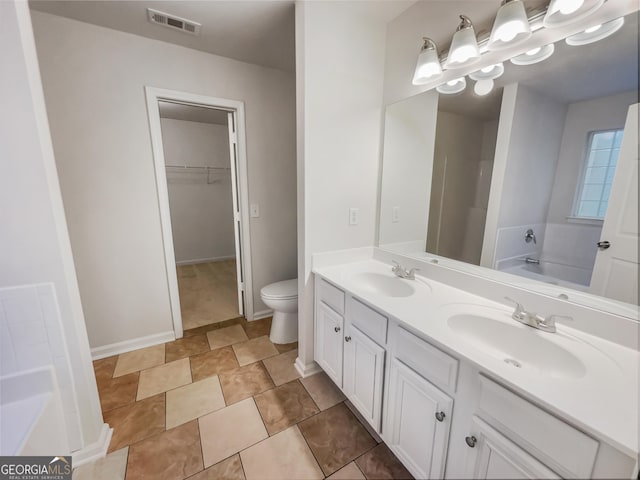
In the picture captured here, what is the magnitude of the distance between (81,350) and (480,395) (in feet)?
5.59

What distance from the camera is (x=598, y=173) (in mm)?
981

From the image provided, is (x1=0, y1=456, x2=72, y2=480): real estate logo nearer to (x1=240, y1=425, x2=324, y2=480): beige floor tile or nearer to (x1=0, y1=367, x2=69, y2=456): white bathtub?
(x1=0, y1=367, x2=69, y2=456): white bathtub

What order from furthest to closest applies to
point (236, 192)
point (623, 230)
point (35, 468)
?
point (236, 192) < point (35, 468) < point (623, 230)

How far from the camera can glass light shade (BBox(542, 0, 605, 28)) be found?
93 centimetres

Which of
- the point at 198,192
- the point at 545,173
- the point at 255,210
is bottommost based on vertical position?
the point at 255,210

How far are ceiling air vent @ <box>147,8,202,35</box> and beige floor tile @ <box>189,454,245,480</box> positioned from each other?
2.60m

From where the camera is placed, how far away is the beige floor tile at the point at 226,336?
226 cm

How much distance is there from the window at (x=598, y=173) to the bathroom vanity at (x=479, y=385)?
445mm

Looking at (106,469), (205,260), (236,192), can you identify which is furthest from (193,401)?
(205,260)

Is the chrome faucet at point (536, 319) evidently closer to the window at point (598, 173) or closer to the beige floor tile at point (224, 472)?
the window at point (598, 173)

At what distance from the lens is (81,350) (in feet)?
4.04

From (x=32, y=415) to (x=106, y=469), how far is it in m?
0.46

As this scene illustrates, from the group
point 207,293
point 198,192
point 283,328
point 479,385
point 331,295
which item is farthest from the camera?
point 198,192

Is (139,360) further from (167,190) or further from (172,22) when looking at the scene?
(172,22)
